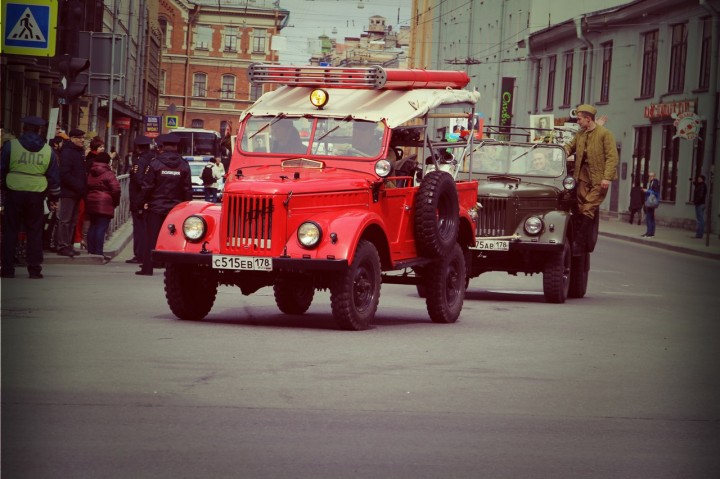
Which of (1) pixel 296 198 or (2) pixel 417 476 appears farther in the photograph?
(1) pixel 296 198

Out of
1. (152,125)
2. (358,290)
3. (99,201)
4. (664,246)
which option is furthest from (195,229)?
(152,125)

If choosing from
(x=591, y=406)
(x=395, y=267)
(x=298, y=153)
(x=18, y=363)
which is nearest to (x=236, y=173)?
(x=298, y=153)

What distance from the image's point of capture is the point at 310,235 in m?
12.7

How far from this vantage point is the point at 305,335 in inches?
496

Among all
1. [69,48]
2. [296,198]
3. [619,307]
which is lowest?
[619,307]

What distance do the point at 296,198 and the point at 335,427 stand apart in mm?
5124

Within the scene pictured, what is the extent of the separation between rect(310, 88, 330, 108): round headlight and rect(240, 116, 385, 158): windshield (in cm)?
16

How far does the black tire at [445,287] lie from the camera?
1435 cm

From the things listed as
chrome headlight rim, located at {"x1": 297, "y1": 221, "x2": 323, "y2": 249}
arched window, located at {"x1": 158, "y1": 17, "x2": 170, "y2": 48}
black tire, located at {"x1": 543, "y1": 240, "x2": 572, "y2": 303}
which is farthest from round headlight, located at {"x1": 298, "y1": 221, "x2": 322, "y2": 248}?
arched window, located at {"x1": 158, "y1": 17, "x2": 170, "y2": 48}

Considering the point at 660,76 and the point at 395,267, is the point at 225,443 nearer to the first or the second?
the point at 395,267

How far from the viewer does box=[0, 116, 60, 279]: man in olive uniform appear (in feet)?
56.1

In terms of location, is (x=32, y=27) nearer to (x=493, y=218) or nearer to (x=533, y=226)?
(x=493, y=218)

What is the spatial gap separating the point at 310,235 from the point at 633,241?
29.7 m

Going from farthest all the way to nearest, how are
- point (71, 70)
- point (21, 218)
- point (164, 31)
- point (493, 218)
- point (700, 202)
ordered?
point (164, 31)
point (700, 202)
point (71, 70)
point (493, 218)
point (21, 218)
